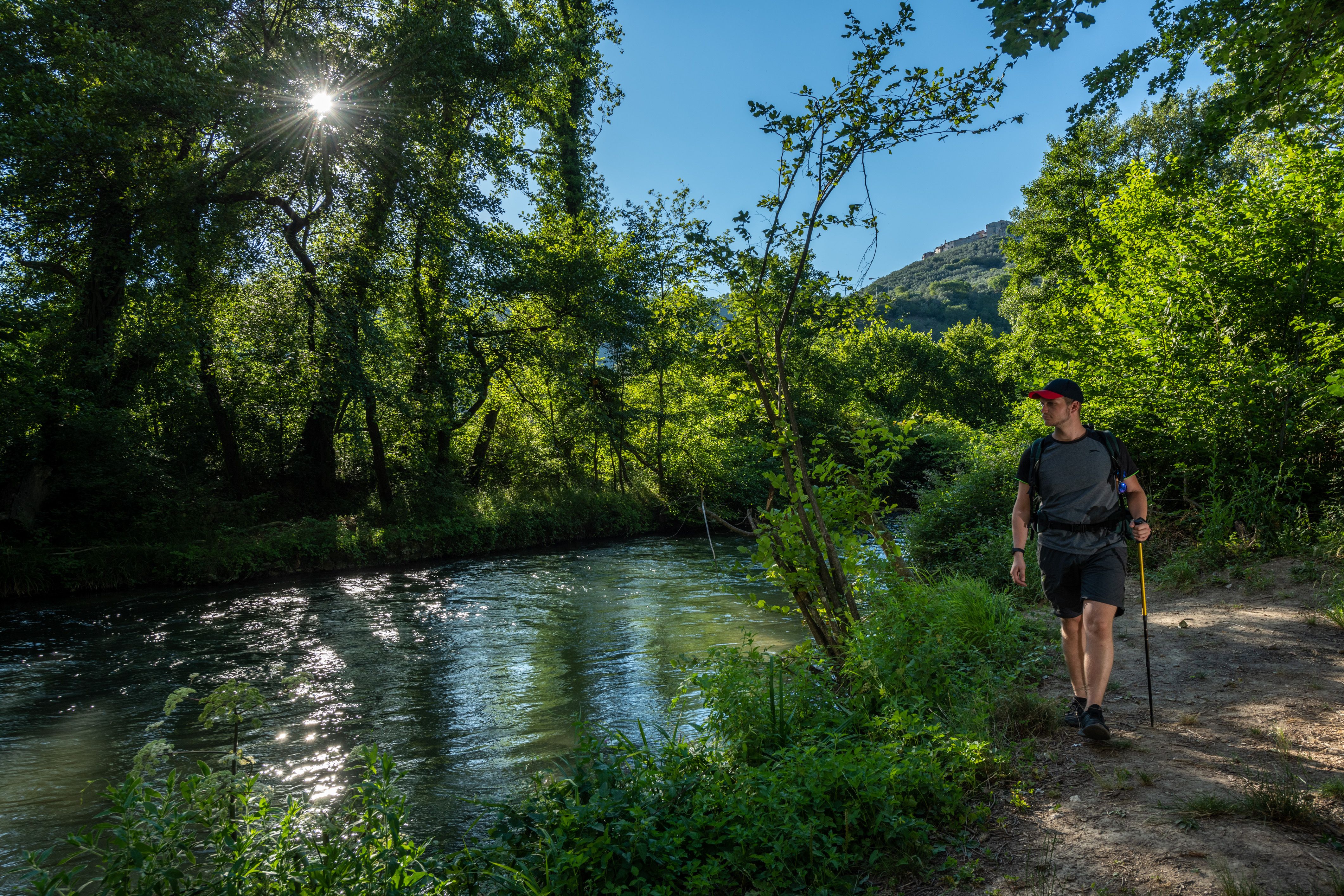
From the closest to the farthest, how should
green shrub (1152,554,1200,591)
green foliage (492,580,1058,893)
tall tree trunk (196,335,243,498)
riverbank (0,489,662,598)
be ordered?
green foliage (492,580,1058,893) → green shrub (1152,554,1200,591) → riverbank (0,489,662,598) → tall tree trunk (196,335,243,498)

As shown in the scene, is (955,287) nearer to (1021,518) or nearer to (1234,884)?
(1021,518)

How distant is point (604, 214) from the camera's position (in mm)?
24500

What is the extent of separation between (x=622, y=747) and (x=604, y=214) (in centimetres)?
2295

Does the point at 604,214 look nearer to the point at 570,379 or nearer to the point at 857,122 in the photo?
the point at 570,379

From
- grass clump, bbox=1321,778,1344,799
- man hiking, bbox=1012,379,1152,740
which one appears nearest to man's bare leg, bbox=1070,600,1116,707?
man hiking, bbox=1012,379,1152,740

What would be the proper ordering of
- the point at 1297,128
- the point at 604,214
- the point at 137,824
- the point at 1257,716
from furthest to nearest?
the point at 604,214 < the point at 1297,128 < the point at 1257,716 < the point at 137,824

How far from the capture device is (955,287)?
117 metres

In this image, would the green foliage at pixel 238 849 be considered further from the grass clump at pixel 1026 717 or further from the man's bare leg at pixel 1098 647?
the man's bare leg at pixel 1098 647

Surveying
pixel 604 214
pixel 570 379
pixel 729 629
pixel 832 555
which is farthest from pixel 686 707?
pixel 604 214

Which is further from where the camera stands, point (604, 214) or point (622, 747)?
point (604, 214)

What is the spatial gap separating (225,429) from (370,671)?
511 inches

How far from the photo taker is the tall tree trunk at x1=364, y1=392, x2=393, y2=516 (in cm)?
1784

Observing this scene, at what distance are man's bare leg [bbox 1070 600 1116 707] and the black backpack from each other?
425 mm

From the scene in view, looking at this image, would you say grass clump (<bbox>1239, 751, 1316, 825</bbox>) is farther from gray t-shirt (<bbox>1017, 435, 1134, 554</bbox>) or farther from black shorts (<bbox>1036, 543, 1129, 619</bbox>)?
gray t-shirt (<bbox>1017, 435, 1134, 554</bbox>)
